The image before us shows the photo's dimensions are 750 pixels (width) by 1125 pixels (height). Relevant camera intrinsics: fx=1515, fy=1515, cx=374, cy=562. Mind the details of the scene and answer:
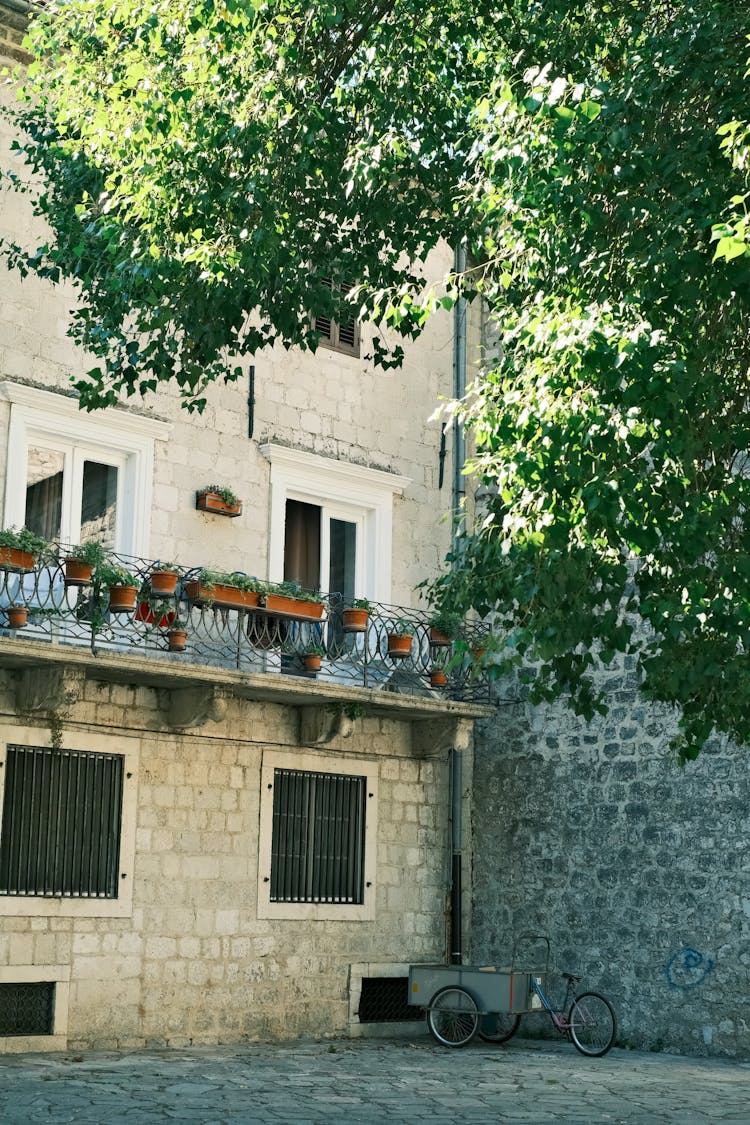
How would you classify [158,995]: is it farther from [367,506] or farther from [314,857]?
[367,506]

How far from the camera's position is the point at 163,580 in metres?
14.1

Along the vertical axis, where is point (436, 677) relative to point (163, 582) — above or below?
below

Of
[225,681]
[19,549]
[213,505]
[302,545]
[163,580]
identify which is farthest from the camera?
[302,545]

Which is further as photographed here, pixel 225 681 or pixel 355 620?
pixel 355 620

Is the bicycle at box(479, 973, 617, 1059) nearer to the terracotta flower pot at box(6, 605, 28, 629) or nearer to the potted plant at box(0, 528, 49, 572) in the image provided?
the terracotta flower pot at box(6, 605, 28, 629)

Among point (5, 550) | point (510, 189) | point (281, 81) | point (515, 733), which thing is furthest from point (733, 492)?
point (515, 733)

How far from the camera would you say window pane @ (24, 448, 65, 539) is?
1466cm

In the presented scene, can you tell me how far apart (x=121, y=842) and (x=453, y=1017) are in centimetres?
408

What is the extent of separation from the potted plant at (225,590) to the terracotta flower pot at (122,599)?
0.73 metres

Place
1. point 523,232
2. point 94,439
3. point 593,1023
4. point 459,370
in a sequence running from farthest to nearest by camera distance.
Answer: point 459,370 → point 593,1023 → point 94,439 → point 523,232

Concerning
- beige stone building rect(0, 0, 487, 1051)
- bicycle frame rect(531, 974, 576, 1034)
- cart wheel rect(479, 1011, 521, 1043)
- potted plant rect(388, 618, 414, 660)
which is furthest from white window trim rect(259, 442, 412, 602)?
cart wheel rect(479, 1011, 521, 1043)

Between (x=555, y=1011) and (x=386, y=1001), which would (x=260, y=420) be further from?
(x=555, y=1011)

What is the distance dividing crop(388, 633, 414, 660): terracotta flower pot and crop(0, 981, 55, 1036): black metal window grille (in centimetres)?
482

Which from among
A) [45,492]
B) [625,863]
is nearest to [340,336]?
[45,492]
